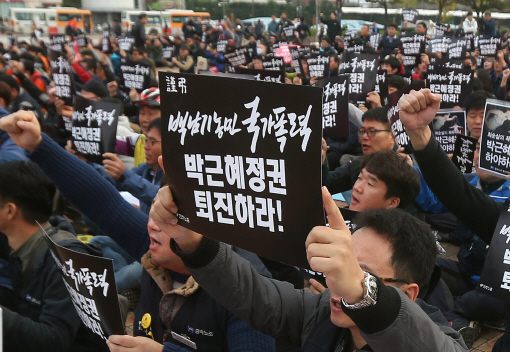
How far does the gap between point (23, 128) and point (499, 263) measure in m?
2.32

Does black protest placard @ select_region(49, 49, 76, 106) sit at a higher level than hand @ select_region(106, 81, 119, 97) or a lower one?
higher

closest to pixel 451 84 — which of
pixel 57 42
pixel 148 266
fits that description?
pixel 148 266

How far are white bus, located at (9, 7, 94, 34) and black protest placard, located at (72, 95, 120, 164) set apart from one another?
95.2ft

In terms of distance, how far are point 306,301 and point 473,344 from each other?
2653 mm

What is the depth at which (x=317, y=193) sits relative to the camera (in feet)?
5.35

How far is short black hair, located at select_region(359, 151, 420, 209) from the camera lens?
11.0ft

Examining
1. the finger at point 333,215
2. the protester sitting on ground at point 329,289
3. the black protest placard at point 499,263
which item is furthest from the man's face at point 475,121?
the finger at point 333,215

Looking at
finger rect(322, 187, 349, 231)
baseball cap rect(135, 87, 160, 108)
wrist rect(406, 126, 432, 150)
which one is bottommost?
baseball cap rect(135, 87, 160, 108)

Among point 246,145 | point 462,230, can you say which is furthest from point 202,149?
point 462,230

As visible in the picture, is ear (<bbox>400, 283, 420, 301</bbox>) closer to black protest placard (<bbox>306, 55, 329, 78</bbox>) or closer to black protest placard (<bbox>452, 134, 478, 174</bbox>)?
black protest placard (<bbox>452, 134, 478, 174</bbox>)

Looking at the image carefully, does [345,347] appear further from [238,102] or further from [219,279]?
[238,102]

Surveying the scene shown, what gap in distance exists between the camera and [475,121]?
6.10m

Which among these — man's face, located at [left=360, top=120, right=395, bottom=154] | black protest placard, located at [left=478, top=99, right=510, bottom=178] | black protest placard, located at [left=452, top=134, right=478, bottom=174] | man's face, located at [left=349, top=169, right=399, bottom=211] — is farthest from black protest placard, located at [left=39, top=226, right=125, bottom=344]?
black protest placard, located at [left=452, top=134, right=478, bottom=174]

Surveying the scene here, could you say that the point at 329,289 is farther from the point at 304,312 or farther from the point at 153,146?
the point at 153,146
